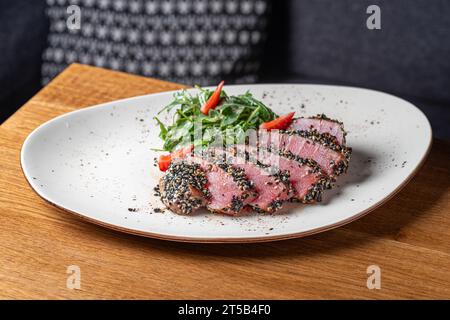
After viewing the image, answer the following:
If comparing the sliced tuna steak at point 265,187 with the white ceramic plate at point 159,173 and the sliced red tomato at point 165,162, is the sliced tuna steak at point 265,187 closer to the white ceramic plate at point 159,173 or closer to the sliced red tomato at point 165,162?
the white ceramic plate at point 159,173

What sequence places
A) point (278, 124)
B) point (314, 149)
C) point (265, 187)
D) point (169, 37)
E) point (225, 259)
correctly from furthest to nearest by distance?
1. point (169, 37)
2. point (278, 124)
3. point (314, 149)
4. point (265, 187)
5. point (225, 259)

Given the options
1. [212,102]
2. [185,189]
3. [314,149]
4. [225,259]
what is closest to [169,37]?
[212,102]

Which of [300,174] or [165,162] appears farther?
[165,162]

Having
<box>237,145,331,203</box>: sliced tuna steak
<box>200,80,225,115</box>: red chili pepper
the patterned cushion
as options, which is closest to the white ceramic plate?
<box>237,145,331,203</box>: sliced tuna steak

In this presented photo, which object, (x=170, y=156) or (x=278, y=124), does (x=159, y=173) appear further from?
(x=278, y=124)

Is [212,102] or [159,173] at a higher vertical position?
[212,102]

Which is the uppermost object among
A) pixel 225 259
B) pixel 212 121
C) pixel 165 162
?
pixel 212 121

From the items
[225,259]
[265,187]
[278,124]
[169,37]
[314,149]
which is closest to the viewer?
[225,259]

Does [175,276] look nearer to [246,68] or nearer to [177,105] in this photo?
[177,105]
